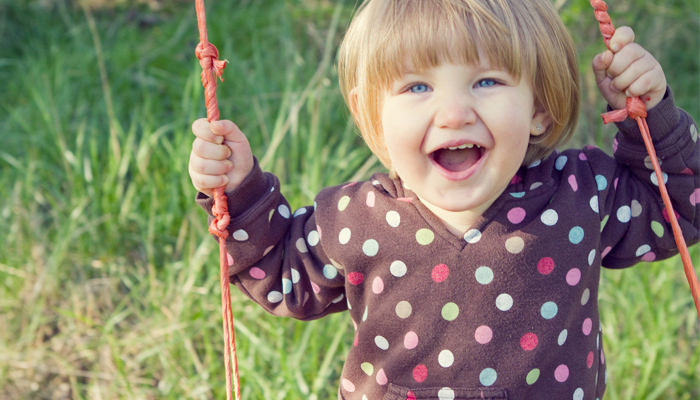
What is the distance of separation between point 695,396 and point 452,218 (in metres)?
1.33

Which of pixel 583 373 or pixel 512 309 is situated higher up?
pixel 512 309

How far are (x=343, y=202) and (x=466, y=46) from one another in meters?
0.35

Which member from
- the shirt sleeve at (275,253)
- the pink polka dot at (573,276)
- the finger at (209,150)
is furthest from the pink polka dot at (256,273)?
the pink polka dot at (573,276)

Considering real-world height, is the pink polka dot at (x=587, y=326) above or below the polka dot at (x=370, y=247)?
below

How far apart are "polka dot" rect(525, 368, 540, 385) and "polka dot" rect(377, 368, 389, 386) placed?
23 centimetres

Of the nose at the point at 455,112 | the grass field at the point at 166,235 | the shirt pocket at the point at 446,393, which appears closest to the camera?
the nose at the point at 455,112

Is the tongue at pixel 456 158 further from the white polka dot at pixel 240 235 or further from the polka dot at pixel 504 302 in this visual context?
the white polka dot at pixel 240 235

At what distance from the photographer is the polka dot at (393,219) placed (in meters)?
1.08

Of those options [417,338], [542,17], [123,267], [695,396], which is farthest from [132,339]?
[695,396]

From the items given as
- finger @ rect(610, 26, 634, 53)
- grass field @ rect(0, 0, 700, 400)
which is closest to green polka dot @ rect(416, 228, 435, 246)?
finger @ rect(610, 26, 634, 53)

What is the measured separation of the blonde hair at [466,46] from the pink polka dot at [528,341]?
30 centimetres

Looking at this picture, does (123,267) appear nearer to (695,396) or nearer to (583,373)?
(583,373)

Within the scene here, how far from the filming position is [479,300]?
41.2 inches

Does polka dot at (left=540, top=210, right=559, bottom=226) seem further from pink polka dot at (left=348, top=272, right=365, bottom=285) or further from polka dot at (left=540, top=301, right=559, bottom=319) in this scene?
pink polka dot at (left=348, top=272, right=365, bottom=285)
